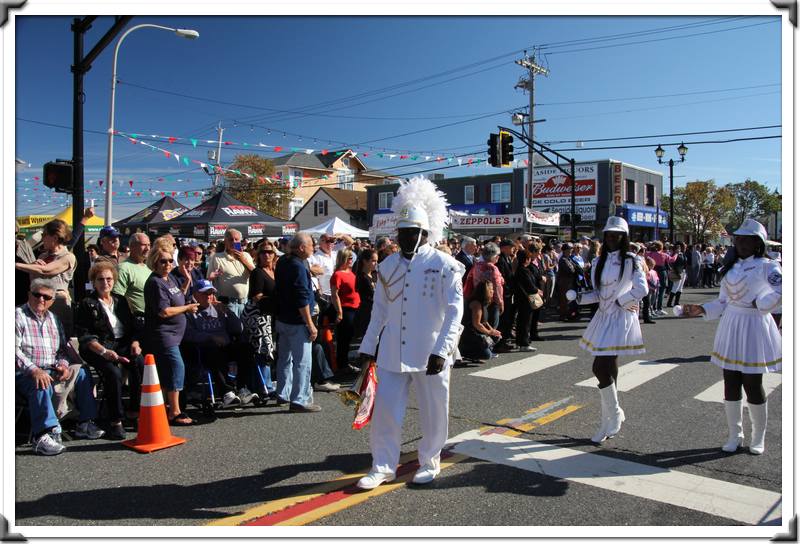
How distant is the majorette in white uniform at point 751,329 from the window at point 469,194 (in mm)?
40573

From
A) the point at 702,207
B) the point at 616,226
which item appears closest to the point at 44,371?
the point at 616,226

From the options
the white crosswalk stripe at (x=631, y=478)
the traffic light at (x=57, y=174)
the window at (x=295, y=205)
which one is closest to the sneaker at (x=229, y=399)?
the white crosswalk stripe at (x=631, y=478)

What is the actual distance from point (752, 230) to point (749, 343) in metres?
0.92

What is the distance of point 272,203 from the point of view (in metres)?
47.3

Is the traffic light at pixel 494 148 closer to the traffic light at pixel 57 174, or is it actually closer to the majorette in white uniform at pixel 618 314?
the traffic light at pixel 57 174

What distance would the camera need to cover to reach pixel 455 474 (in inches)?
181

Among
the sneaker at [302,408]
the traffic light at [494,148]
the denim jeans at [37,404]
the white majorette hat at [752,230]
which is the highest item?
the traffic light at [494,148]

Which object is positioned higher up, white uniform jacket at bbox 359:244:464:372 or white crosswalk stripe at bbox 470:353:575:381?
white uniform jacket at bbox 359:244:464:372

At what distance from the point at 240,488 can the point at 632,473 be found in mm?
2929

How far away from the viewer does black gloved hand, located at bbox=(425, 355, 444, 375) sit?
14.0 feet

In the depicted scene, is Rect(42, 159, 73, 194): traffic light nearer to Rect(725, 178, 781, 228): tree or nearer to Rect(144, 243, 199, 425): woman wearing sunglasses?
Rect(144, 243, 199, 425): woman wearing sunglasses

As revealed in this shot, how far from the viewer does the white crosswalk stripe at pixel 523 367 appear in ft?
27.4

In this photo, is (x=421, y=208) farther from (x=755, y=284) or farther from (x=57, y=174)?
(x=57, y=174)

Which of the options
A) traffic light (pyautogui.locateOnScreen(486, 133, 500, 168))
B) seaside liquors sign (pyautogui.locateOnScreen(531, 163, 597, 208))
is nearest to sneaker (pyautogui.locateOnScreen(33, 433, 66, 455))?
traffic light (pyautogui.locateOnScreen(486, 133, 500, 168))
